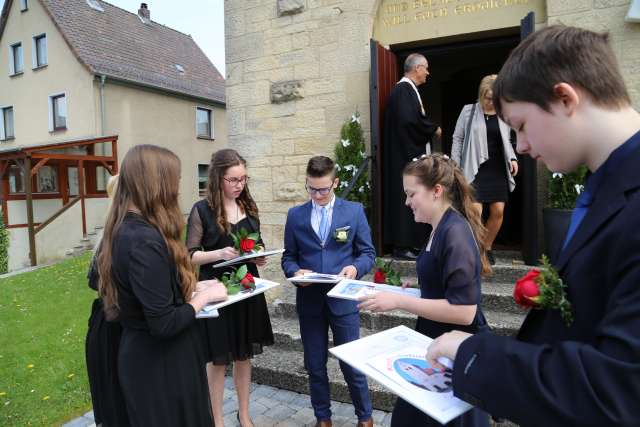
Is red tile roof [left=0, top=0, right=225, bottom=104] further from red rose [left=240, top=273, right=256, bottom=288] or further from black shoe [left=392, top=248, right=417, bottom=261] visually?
red rose [left=240, top=273, right=256, bottom=288]

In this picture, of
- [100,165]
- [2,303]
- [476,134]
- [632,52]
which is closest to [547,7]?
[632,52]

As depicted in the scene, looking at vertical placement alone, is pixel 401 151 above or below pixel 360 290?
above

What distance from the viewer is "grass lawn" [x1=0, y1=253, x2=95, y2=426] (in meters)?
3.81

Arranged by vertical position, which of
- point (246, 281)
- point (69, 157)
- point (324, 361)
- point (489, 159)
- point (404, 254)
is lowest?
point (324, 361)

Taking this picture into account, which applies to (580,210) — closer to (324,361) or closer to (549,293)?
(549,293)

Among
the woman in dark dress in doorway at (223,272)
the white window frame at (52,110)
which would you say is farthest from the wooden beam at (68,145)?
the woman in dark dress in doorway at (223,272)

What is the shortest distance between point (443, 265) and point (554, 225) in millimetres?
3071

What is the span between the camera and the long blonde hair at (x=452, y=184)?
2152mm

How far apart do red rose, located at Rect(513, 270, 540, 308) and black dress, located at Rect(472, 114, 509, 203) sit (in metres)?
3.76

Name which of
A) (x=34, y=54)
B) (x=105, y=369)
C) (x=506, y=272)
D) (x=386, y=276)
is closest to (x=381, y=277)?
(x=386, y=276)

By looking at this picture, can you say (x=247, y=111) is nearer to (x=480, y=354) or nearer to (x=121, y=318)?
(x=121, y=318)

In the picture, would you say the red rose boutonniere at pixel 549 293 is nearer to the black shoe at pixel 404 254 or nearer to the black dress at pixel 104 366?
the black dress at pixel 104 366

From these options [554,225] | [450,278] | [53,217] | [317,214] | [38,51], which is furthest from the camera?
[38,51]

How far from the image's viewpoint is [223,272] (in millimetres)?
3244
